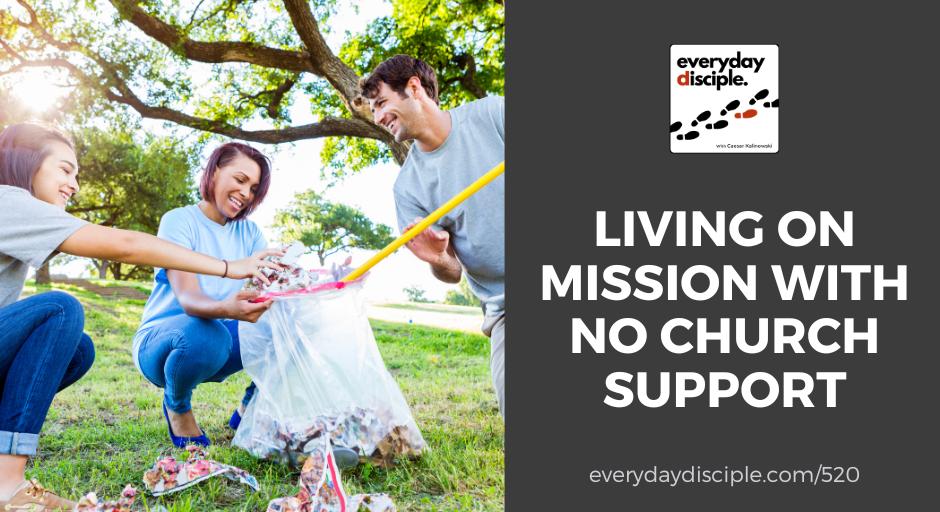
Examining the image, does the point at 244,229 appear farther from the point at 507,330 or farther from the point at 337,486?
the point at 507,330

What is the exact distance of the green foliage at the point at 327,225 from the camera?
47.2 ft

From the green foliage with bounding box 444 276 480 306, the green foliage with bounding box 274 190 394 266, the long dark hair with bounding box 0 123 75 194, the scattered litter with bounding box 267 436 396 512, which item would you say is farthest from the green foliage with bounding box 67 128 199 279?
the scattered litter with bounding box 267 436 396 512

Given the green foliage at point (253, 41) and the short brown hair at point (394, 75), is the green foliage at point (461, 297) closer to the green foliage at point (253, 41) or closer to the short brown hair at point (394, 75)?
the green foliage at point (253, 41)

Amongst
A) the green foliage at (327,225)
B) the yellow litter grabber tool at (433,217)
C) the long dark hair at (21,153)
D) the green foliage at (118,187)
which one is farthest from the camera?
the green foliage at (327,225)

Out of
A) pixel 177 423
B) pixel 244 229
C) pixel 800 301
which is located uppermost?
pixel 244 229

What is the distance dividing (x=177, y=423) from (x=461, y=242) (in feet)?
3.71

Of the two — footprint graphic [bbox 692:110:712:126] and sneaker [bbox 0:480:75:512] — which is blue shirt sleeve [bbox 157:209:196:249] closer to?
sneaker [bbox 0:480:75:512]

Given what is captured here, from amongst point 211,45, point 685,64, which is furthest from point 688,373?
point 211,45

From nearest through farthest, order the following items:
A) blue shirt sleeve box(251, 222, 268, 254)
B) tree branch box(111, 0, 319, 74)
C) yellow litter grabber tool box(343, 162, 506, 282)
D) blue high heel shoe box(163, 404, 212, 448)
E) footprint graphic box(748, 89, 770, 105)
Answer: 1. footprint graphic box(748, 89, 770, 105)
2. yellow litter grabber tool box(343, 162, 506, 282)
3. blue high heel shoe box(163, 404, 212, 448)
4. blue shirt sleeve box(251, 222, 268, 254)
5. tree branch box(111, 0, 319, 74)

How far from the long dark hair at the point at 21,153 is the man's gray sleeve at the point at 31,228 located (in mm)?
101

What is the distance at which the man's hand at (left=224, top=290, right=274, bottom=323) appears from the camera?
2.23 metres

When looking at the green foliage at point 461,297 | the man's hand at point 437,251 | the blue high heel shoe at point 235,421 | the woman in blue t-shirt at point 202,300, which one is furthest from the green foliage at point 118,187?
the man's hand at point 437,251

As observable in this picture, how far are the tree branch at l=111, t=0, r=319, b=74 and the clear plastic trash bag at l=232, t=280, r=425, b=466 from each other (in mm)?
4340

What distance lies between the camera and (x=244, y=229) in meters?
2.69
